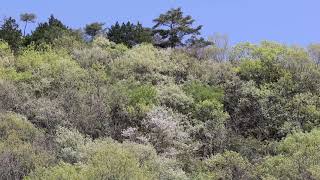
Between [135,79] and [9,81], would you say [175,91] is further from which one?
[9,81]

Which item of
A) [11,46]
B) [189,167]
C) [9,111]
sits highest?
[11,46]

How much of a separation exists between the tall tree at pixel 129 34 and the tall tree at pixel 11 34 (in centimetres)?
1240

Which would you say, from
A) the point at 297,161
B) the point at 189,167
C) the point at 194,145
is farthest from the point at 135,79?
the point at 297,161

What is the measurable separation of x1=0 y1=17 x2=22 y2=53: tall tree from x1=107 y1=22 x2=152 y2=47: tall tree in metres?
12.4

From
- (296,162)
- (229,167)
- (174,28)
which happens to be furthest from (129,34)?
(296,162)

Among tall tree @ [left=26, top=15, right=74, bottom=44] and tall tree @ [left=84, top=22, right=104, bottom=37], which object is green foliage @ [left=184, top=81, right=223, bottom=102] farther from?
tall tree @ [left=84, top=22, right=104, bottom=37]

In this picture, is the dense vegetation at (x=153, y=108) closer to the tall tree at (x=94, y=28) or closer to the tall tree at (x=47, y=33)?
the tall tree at (x=47, y=33)

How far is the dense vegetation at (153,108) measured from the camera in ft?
147

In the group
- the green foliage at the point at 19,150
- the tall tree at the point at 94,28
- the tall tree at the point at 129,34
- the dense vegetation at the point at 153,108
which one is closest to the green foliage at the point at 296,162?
the dense vegetation at the point at 153,108

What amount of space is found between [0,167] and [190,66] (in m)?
34.2

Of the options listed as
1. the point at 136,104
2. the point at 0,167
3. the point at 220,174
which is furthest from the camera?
the point at 136,104

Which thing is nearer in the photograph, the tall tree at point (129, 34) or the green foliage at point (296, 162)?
the green foliage at point (296, 162)

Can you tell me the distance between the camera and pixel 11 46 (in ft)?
254

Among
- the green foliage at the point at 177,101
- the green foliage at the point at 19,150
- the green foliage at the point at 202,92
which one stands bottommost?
the green foliage at the point at 19,150
